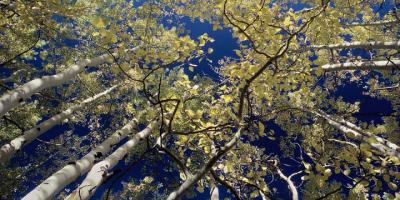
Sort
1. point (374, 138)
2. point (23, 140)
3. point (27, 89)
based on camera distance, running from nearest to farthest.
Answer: point (374, 138)
point (27, 89)
point (23, 140)

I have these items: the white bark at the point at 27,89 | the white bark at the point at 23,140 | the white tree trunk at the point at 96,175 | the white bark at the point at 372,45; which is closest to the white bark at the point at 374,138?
the white bark at the point at 372,45

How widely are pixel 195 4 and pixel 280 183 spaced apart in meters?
23.7

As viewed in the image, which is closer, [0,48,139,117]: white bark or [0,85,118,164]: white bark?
[0,48,139,117]: white bark

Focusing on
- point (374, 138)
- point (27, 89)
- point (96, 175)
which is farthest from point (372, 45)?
point (27, 89)

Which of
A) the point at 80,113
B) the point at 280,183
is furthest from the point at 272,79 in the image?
the point at 280,183

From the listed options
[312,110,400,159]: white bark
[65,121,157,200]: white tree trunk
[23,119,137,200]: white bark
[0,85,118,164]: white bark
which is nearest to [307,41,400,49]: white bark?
[312,110,400,159]: white bark

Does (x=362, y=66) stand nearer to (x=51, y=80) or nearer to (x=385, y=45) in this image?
(x=385, y=45)

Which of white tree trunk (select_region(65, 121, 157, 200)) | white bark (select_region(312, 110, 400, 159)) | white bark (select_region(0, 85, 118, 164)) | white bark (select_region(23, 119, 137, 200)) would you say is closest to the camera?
white tree trunk (select_region(65, 121, 157, 200))

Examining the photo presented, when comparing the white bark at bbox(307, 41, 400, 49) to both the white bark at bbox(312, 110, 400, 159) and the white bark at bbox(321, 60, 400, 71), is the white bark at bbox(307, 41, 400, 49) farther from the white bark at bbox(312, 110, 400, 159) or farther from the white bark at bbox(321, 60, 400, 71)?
the white bark at bbox(312, 110, 400, 159)

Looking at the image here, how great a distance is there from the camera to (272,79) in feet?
13.7

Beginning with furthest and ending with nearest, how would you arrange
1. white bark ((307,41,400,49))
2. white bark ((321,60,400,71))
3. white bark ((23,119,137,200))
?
white bark ((307,41,400,49)), white bark ((321,60,400,71)), white bark ((23,119,137,200))

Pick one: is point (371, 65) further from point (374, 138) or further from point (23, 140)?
point (23, 140)

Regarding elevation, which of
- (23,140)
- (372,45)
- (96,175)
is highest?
(372,45)

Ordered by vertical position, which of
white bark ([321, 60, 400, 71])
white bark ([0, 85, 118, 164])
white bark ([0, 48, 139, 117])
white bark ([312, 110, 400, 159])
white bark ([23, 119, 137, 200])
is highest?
white bark ([321, 60, 400, 71])
